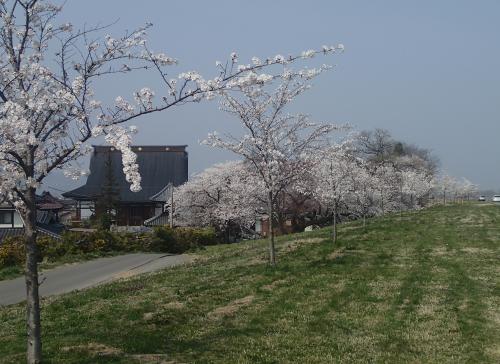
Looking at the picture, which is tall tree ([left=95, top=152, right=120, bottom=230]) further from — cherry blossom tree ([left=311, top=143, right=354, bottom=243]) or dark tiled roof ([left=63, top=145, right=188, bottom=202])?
cherry blossom tree ([left=311, top=143, right=354, bottom=243])

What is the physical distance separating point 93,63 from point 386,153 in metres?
79.5

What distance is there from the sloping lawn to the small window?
89.9 ft

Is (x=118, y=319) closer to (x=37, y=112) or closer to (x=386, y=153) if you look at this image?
(x=37, y=112)

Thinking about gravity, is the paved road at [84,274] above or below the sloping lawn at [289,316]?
below

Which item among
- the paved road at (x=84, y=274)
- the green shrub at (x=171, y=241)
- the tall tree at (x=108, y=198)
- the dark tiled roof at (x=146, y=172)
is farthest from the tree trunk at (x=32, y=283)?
the dark tiled roof at (x=146, y=172)

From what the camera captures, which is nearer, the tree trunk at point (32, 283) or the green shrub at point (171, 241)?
the tree trunk at point (32, 283)

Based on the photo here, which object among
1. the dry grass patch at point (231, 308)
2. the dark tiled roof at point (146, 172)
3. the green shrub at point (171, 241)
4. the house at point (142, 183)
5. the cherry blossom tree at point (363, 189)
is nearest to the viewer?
the dry grass patch at point (231, 308)

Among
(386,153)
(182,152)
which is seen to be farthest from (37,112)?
(386,153)

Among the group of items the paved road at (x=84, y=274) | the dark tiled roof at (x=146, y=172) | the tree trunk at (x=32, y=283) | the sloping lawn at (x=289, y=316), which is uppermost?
the dark tiled roof at (x=146, y=172)

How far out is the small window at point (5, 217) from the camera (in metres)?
38.2

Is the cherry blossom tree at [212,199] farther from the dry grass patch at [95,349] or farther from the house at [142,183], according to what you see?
the dry grass patch at [95,349]

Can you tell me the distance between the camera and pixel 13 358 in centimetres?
661

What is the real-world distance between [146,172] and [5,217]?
2617 cm

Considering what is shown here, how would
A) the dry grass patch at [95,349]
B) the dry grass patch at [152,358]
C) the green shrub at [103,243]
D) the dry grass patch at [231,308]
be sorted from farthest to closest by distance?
the green shrub at [103,243]
the dry grass patch at [231,308]
the dry grass patch at [95,349]
the dry grass patch at [152,358]
